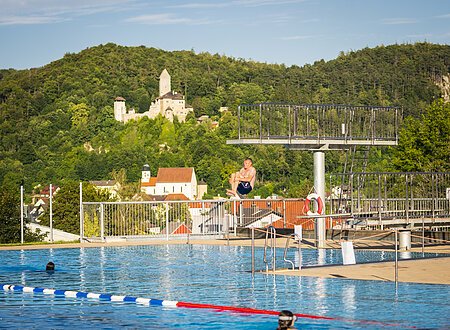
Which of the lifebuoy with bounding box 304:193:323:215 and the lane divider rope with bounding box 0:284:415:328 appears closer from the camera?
the lane divider rope with bounding box 0:284:415:328

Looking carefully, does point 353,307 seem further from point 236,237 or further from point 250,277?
point 236,237

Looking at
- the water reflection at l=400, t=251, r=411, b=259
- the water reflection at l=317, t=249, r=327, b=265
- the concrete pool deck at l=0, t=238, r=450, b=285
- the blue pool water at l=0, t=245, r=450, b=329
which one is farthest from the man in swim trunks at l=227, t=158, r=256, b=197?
the water reflection at l=400, t=251, r=411, b=259

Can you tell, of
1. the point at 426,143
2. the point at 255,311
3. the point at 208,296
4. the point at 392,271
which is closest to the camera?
the point at 255,311

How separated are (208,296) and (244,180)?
67.5ft

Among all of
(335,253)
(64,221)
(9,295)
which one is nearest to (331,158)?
(64,221)

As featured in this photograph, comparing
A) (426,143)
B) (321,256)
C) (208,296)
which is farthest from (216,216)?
(426,143)

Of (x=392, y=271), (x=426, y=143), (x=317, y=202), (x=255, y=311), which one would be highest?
(x=426, y=143)

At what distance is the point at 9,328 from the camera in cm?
1345

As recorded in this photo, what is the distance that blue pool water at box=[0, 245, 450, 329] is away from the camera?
545 inches

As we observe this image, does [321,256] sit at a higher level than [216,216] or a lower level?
lower

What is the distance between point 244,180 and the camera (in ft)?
122

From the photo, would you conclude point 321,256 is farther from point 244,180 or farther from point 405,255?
point 244,180

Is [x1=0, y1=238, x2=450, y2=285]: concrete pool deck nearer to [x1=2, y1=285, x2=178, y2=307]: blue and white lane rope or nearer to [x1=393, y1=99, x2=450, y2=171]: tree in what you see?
[x1=2, y1=285, x2=178, y2=307]: blue and white lane rope

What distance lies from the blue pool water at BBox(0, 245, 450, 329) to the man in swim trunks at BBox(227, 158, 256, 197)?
12.0m
